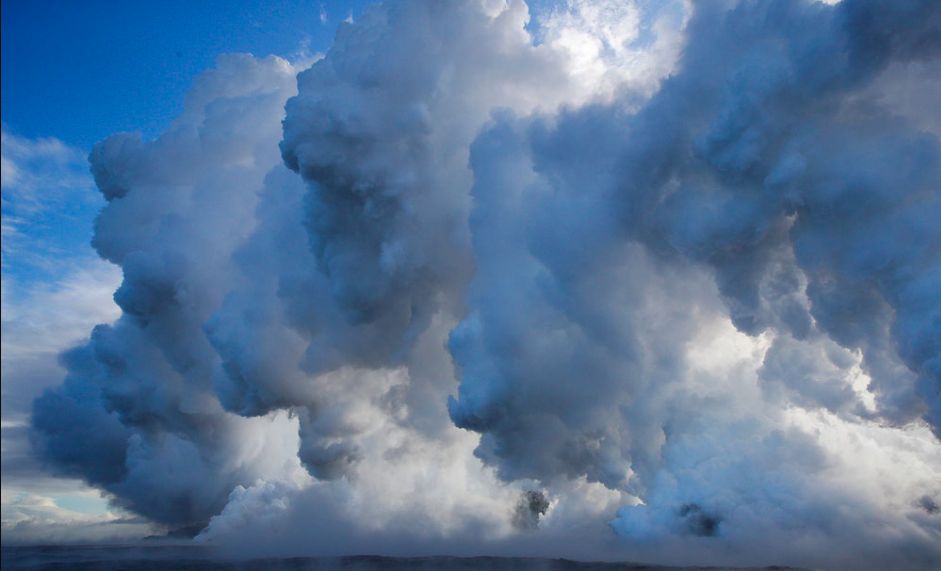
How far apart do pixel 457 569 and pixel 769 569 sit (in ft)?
167

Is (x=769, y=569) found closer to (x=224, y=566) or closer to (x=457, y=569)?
(x=457, y=569)

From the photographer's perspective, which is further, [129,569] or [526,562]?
[526,562]

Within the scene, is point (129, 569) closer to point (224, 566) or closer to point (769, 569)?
point (224, 566)

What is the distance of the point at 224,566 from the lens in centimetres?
12075

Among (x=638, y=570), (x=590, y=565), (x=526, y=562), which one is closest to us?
(x=638, y=570)

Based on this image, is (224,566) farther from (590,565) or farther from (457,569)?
(590,565)

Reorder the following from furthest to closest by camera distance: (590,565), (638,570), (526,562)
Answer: (526,562) < (590,565) < (638,570)

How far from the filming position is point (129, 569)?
382 ft

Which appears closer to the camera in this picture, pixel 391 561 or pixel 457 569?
pixel 457 569

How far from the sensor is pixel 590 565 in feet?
380

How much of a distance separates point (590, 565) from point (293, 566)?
Result: 52264mm

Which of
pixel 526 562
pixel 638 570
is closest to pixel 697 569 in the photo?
pixel 638 570

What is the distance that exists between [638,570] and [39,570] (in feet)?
332

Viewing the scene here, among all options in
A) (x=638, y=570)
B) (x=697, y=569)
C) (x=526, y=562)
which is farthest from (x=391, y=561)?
(x=697, y=569)
